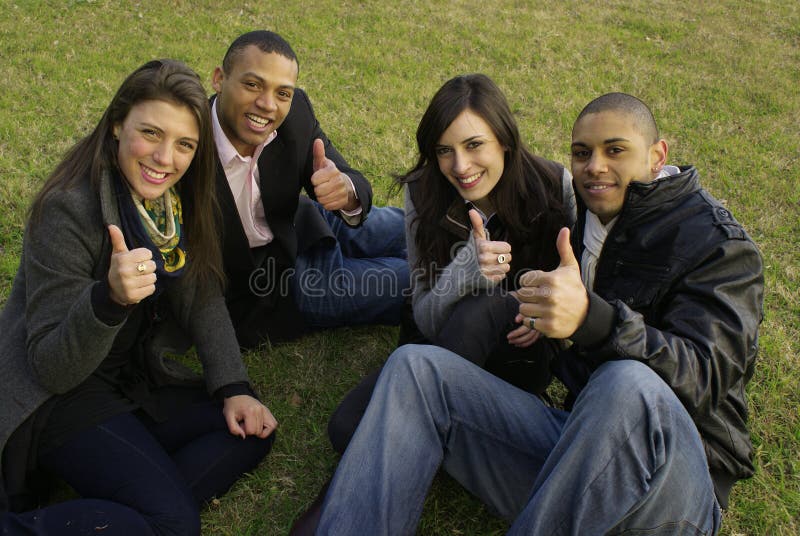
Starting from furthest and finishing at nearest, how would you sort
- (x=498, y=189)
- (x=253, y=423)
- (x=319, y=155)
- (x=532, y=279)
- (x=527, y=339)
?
(x=319, y=155) → (x=498, y=189) → (x=253, y=423) → (x=527, y=339) → (x=532, y=279)

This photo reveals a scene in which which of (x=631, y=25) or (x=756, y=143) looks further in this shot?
(x=631, y=25)

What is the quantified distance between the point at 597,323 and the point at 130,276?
5.77ft

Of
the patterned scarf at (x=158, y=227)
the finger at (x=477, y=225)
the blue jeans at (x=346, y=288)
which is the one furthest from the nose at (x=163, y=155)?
the blue jeans at (x=346, y=288)

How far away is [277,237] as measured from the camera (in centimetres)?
411

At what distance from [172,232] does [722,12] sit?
404 inches

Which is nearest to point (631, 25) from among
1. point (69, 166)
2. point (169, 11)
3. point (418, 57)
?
point (418, 57)

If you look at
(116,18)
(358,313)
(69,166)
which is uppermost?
(116,18)

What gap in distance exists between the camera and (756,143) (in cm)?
702

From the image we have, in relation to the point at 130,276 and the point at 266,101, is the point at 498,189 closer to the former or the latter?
the point at 266,101

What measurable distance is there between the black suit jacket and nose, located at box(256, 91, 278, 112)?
30 centimetres

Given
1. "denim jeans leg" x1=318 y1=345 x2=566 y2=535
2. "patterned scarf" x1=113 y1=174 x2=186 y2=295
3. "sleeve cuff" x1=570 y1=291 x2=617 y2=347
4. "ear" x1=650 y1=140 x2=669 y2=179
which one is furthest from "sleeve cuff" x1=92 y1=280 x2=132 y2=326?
"ear" x1=650 y1=140 x2=669 y2=179

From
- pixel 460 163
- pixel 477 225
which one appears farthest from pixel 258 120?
pixel 477 225

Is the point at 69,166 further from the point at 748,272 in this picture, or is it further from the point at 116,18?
the point at 116,18

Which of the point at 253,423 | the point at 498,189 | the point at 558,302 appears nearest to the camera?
the point at 558,302
